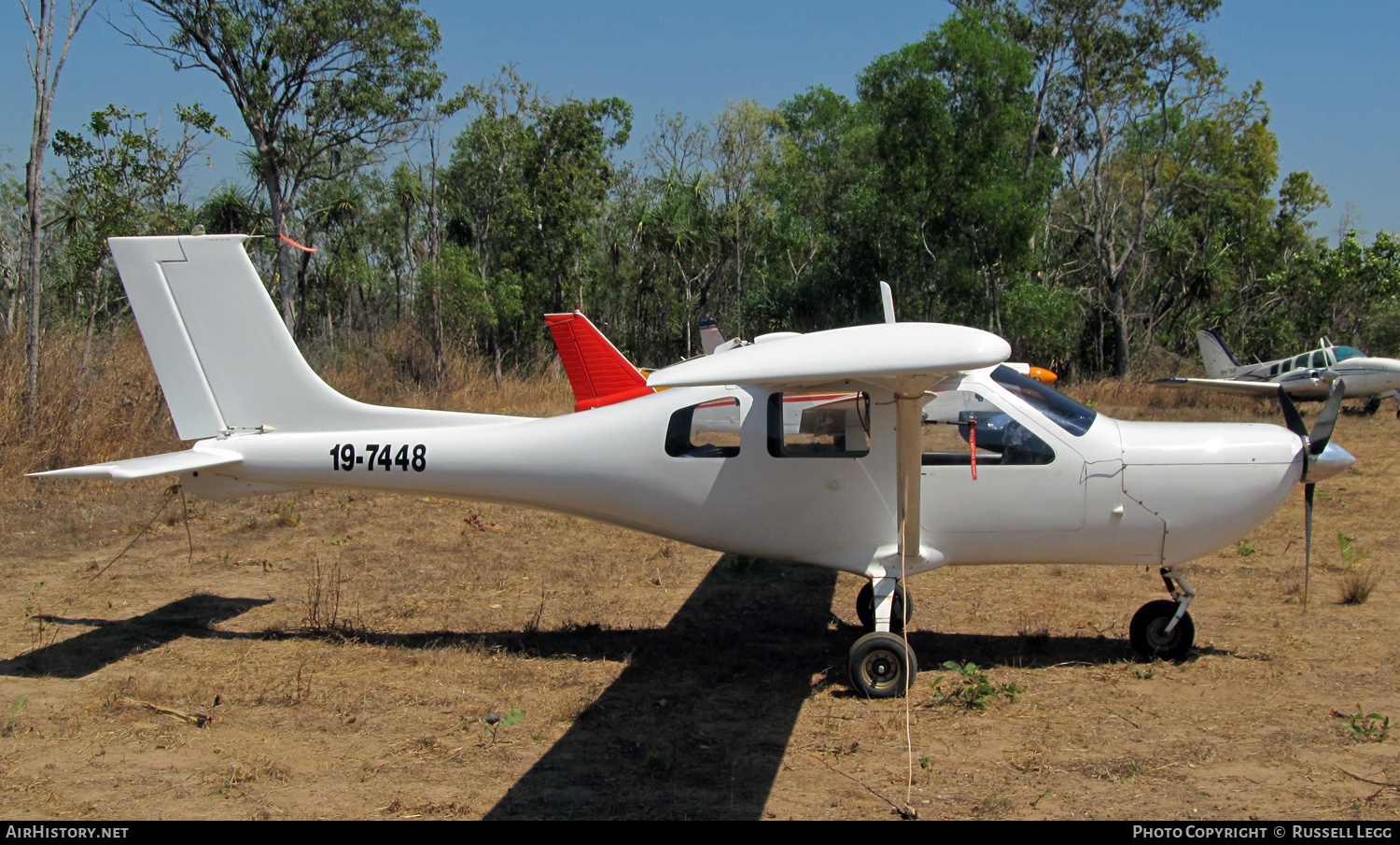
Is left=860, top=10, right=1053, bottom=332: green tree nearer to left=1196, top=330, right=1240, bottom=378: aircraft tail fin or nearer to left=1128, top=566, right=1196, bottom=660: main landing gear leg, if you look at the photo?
left=1196, top=330, right=1240, bottom=378: aircraft tail fin

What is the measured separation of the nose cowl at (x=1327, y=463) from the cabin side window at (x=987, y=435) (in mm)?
1647

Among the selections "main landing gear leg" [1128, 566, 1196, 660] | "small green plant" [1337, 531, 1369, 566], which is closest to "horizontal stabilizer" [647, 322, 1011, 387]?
"main landing gear leg" [1128, 566, 1196, 660]

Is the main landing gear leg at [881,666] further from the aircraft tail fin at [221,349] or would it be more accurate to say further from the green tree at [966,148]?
the green tree at [966,148]

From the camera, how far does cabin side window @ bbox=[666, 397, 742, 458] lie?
6.18 meters

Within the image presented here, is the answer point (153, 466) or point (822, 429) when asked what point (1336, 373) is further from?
point (153, 466)

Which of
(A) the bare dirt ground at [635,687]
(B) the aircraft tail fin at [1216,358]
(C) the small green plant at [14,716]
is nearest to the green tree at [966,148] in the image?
(B) the aircraft tail fin at [1216,358]

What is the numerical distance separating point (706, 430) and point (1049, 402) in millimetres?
2355

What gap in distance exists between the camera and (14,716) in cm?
521

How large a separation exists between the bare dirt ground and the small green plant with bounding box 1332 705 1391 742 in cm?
3

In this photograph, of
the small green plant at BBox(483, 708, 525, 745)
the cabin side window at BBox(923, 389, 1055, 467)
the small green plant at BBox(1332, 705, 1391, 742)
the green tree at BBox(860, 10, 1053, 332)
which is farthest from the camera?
the green tree at BBox(860, 10, 1053, 332)

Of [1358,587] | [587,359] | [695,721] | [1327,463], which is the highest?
[587,359]

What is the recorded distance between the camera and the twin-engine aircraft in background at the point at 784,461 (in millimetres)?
5855

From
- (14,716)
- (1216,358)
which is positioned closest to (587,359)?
(14,716)

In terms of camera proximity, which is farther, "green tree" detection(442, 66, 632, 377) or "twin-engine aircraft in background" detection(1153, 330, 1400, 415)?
"green tree" detection(442, 66, 632, 377)
